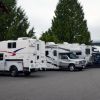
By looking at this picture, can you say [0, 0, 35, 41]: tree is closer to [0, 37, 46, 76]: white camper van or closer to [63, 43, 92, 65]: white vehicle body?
[63, 43, 92, 65]: white vehicle body

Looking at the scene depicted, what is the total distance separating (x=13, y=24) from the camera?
40.2 meters

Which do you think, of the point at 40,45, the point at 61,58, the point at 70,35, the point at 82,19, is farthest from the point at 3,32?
the point at 82,19

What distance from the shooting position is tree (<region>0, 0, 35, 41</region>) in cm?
3682

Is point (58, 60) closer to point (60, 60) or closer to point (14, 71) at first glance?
point (60, 60)

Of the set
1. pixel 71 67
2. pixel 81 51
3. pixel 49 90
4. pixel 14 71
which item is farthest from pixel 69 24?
pixel 49 90

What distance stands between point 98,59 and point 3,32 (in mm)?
13122

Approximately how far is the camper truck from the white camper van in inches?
291

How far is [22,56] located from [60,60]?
9664 millimetres

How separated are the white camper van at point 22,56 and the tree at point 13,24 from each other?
27.7ft

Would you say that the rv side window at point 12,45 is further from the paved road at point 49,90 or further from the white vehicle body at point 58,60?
the white vehicle body at point 58,60

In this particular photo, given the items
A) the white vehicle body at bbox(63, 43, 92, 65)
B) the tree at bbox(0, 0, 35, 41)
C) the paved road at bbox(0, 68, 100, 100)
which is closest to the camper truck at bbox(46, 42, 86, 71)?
the white vehicle body at bbox(63, 43, 92, 65)

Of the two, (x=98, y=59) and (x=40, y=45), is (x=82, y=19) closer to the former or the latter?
(x=98, y=59)

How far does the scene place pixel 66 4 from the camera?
186ft

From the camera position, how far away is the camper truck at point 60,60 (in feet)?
111
